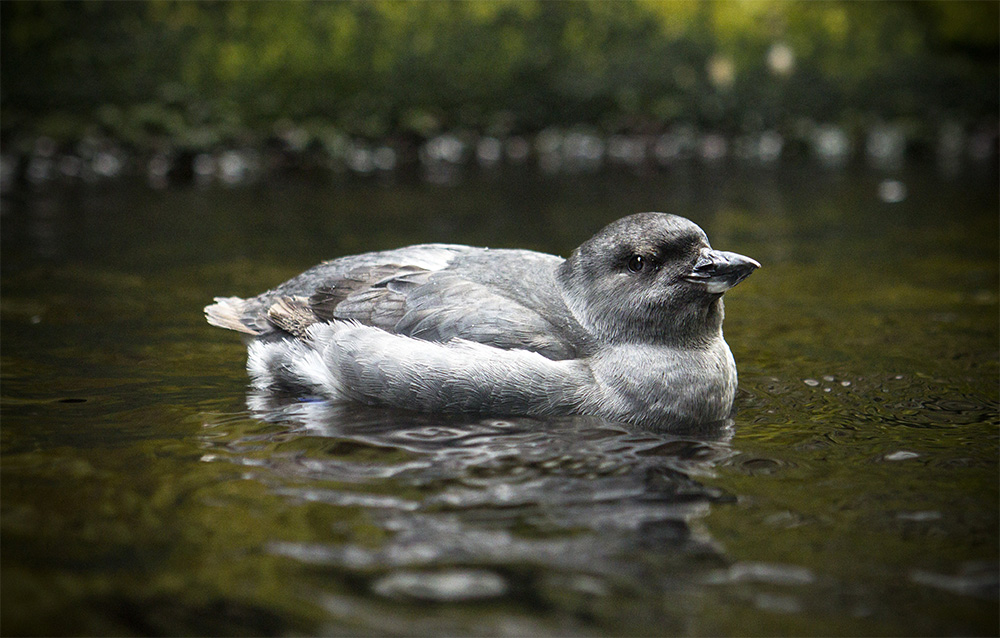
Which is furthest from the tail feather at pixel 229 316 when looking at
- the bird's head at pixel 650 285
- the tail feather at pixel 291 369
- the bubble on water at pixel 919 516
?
the bubble on water at pixel 919 516

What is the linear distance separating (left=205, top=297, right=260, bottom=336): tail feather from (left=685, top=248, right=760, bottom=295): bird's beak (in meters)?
2.09

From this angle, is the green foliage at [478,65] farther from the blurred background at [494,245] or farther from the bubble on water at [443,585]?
the bubble on water at [443,585]

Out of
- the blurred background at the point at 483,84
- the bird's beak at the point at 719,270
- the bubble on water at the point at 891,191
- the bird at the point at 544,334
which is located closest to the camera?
the bird's beak at the point at 719,270

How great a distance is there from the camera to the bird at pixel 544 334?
14.3ft

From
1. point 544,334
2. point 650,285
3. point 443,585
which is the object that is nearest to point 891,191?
point 650,285

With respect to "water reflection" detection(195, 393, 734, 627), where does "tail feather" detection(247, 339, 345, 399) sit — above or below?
above

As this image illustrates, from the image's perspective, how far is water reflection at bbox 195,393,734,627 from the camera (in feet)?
10.0

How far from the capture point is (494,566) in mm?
3074

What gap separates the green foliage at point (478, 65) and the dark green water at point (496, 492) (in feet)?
17.1

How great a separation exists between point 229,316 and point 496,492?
201cm

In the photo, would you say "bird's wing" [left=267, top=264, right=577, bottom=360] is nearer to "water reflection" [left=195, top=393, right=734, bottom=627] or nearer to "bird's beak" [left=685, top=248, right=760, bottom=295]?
"water reflection" [left=195, top=393, right=734, bottom=627]

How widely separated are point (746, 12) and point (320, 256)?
7711 mm

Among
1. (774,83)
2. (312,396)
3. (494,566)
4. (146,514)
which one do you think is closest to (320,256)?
(312,396)

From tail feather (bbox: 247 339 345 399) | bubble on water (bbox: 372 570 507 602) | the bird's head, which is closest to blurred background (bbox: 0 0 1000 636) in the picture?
bubble on water (bbox: 372 570 507 602)
